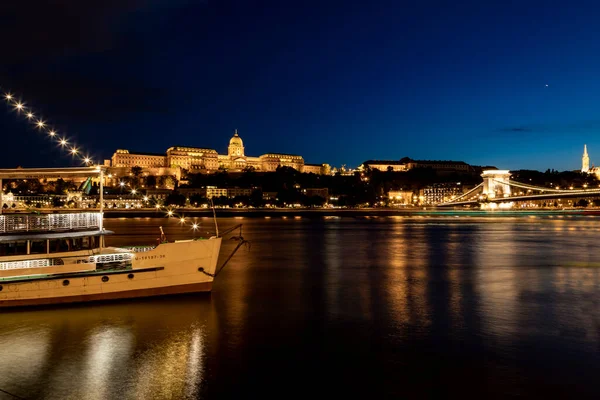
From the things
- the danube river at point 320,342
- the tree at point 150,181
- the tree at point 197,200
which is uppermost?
the tree at point 150,181

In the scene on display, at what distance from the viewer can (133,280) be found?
1493cm

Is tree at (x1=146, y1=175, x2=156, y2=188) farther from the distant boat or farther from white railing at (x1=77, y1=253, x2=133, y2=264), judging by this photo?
white railing at (x1=77, y1=253, x2=133, y2=264)

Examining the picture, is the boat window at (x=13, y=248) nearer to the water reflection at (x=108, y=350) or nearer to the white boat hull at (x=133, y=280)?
the white boat hull at (x=133, y=280)

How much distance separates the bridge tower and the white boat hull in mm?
98331

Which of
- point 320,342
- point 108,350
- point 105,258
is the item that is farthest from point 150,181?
point 320,342

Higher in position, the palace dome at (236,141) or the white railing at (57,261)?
the palace dome at (236,141)

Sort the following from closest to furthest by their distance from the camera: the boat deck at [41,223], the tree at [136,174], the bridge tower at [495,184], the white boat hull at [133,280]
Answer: the white boat hull at [133,280] → the boat deck at [41,223] → the bridge tower at [495,184] → the tree at [136,174]

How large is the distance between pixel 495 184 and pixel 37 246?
105734 mm

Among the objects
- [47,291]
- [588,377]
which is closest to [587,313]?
[588,377]

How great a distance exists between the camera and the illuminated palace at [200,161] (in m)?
149

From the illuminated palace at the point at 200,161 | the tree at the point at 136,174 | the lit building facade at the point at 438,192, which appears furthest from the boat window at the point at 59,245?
the illuminated palace at the point at 200,161

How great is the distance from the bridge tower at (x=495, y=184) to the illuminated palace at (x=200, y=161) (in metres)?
72.4

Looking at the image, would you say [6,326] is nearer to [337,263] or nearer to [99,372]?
[99,372]

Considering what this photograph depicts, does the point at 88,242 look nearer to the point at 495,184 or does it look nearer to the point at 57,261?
the point at 57,261
